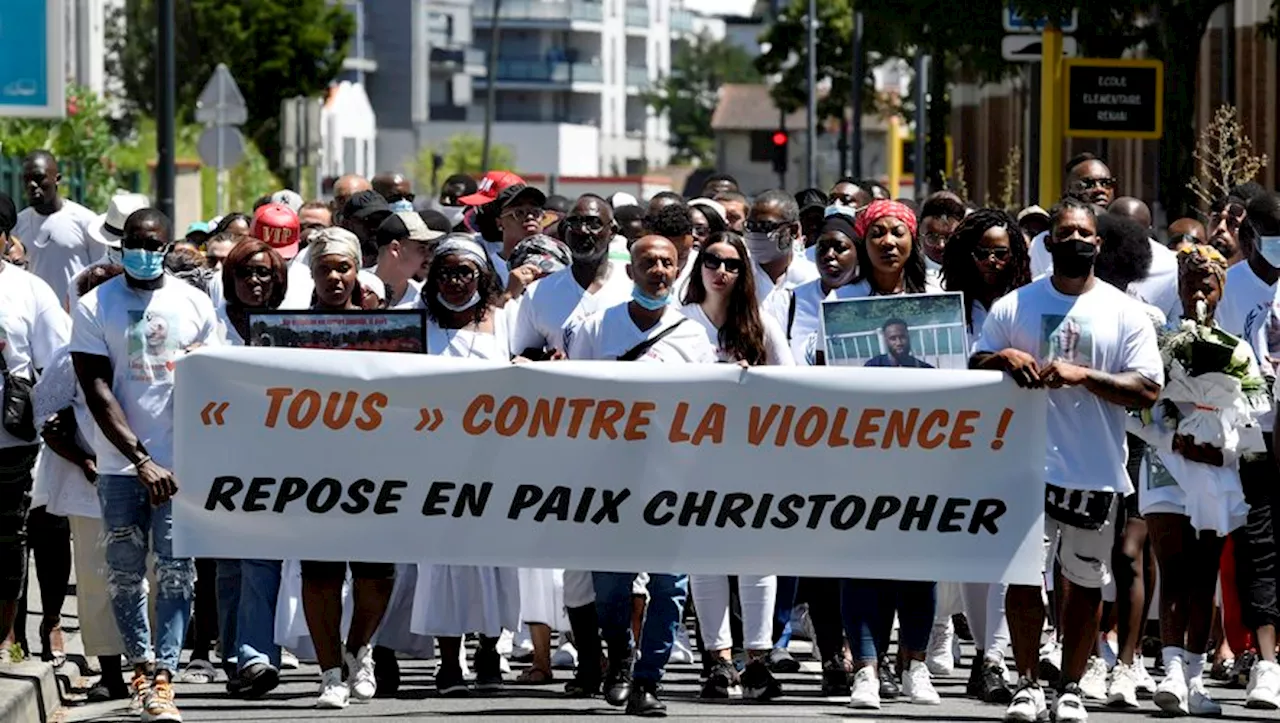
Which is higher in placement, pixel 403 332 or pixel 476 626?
pixel 403 332

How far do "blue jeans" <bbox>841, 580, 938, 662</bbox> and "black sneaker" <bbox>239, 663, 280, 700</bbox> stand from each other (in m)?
2.25

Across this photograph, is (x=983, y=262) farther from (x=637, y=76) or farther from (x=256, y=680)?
(x=637, y=76)

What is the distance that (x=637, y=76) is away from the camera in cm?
15825

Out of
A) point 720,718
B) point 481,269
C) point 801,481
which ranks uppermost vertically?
point 481,269

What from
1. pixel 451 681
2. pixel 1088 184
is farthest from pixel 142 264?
pixel 1088 184

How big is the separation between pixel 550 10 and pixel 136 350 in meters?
143

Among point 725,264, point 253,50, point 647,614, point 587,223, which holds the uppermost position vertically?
point 253,50

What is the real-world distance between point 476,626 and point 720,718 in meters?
1.36

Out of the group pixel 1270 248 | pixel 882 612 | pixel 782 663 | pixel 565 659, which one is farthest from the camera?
pixel 565 659

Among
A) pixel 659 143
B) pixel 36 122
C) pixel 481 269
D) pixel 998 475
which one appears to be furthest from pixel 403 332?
pixel 659 143

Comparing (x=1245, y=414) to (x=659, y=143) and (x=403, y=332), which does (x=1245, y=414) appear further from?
(x=659, y=143)

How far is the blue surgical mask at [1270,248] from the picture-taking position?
12586 millimetres

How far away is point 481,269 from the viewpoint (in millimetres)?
11844

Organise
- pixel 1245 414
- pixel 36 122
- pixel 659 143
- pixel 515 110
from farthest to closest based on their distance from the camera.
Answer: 1. pixel 659 143
2. pixel 515 110
3. pixel 36 122
4. pixel 1245 414
